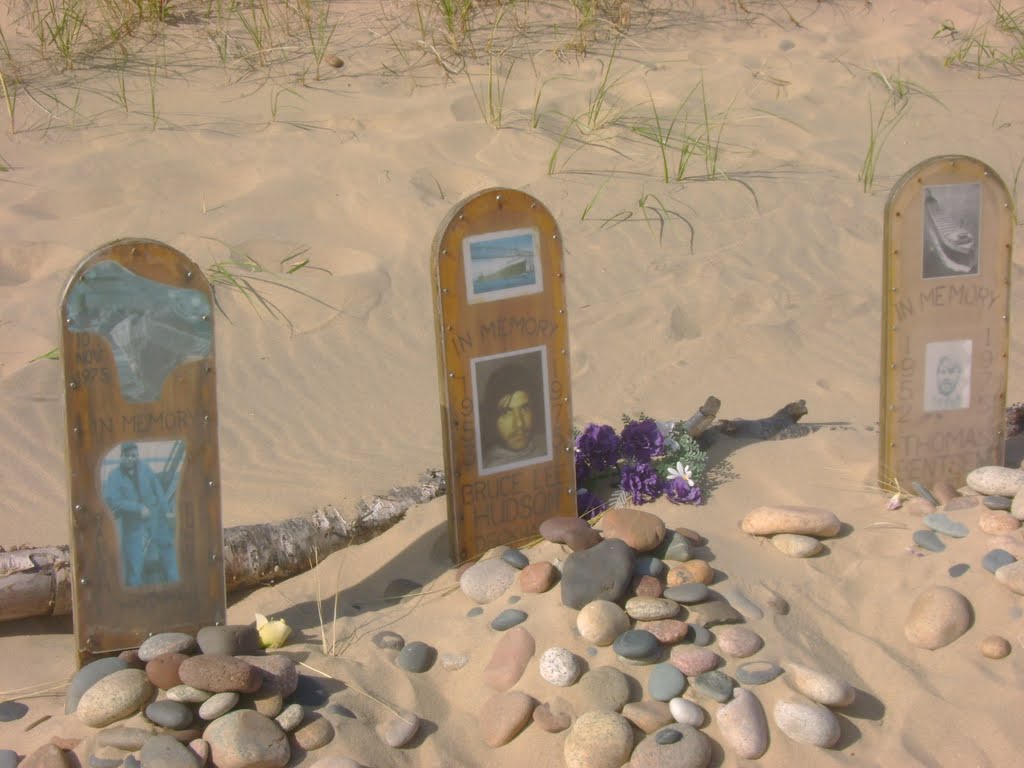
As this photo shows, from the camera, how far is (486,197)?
3508mm

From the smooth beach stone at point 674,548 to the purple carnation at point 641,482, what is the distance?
15.2 inches

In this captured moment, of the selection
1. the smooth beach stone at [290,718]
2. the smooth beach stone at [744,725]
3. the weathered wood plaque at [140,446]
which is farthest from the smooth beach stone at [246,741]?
the smooth beach stone at [744,725]

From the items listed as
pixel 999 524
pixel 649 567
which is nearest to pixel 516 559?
pixel 649 567

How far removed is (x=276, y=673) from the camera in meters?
2.97

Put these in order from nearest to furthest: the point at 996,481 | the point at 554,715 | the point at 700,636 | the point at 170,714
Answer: the point at 170,714, the point at 554,715, the point at 700,636, the point at 996,481

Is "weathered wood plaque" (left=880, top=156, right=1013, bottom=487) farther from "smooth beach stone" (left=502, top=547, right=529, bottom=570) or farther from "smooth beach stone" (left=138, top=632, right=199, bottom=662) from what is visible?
"smooth beach stone" (left=138, top=632, right=199, bottom=662)

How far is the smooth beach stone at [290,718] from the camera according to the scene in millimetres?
2865

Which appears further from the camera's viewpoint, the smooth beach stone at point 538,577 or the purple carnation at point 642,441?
the purple carnation at point 642,441

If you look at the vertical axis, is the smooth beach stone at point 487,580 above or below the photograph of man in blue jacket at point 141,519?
below

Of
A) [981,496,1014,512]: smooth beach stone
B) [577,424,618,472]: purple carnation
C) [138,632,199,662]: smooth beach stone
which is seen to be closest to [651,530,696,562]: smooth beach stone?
[577,424,618,472]: purple carnation

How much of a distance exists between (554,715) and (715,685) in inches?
17.3

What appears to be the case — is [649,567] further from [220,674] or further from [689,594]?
Result: [220,674]

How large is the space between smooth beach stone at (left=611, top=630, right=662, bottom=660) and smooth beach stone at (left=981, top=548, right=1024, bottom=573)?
3.55 ft

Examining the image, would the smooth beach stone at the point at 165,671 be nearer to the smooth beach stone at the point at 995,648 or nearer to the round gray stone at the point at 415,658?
the round gray stone at the point at 415,658
